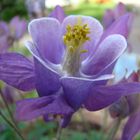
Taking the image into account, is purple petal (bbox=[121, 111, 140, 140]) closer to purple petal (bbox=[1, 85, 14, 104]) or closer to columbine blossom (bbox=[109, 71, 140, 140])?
columbine blossom (bbox=[109, 71, 140, 140])

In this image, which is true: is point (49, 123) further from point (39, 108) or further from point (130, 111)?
point (39, 108)

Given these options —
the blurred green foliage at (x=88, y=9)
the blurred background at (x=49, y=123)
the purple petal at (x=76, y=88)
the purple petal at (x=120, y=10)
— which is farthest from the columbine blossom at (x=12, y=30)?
the blurred green foliage at (x=88, y=9)

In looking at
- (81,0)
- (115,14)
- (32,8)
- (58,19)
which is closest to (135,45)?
(81,0)

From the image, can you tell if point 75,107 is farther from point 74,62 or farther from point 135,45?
point 135,45

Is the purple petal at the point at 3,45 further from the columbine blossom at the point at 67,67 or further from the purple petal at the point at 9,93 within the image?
the columbine blossom at the point at 67,67

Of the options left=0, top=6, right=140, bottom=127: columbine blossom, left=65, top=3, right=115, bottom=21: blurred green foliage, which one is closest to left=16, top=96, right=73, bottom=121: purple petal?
left=0, top=6, right=140, bottom=127: columbine blossom

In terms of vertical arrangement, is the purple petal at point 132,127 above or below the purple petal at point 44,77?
below

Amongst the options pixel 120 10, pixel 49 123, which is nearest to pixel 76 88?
pixel 120 10
